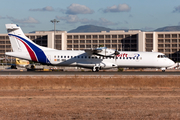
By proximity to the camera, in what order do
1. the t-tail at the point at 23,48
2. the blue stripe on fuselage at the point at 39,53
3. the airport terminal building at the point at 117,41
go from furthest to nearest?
the airport terminal building at the point at 117,41 → the blue stripe on fuselage at the point at 39,53 → the t-tail at the point at 23,48

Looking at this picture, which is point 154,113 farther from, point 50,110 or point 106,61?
point 106,61

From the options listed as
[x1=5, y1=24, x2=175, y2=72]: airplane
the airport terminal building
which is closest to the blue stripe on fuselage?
[x1=5, y1=24, x2=175, y2=72]: airplane

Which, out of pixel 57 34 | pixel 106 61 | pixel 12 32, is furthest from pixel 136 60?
pixel 57 34

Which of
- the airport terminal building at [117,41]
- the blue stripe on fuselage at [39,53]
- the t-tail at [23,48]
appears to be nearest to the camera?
the t-tail at [23,48]

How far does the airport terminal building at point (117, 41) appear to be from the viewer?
139 meters

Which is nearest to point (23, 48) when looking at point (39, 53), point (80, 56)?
point (39, 53)

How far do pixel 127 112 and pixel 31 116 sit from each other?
425 cm

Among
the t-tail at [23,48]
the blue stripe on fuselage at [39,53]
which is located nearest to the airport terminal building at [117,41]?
the blue stripe on fuselage at [39,53]

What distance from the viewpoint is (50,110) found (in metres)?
12.3

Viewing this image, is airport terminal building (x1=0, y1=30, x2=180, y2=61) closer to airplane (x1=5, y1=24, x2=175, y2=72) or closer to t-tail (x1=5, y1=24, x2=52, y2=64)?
airplane (x1=5, y1=24, x2=175, y2=72)

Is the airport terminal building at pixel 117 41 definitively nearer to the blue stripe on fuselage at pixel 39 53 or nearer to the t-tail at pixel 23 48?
the blue stripe on fuselage at pixel 39 53

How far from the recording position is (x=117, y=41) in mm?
146875

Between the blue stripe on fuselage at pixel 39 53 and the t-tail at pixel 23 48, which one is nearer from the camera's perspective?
the t-tail at pixel 23 48

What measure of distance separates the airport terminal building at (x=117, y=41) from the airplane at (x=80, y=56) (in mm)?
95061
